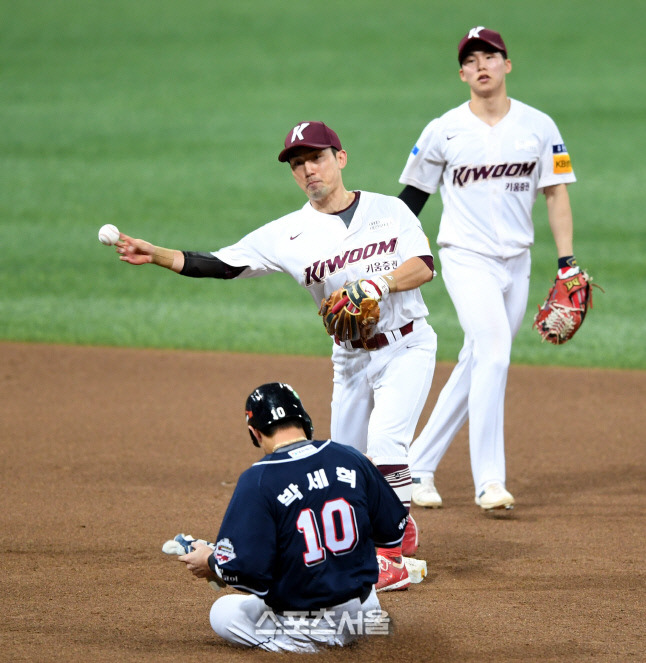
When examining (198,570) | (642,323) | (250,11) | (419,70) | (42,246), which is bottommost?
(198,570)

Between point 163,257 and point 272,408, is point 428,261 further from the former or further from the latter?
point 272,408

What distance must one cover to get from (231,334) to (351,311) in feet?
18.4

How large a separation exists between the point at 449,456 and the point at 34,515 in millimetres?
2630

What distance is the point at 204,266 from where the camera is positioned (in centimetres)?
467

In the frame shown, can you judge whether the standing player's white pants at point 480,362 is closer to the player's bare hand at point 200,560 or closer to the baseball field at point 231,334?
the baseball field at point 231,334

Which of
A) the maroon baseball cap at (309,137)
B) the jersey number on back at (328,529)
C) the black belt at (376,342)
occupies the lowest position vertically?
the jersey number on back at (328,529)

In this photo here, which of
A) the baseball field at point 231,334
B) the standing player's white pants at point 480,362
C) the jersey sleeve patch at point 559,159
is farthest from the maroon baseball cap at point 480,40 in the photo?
the baseball field at point 231,334

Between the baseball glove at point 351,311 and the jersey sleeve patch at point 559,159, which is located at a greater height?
the jersey sleeve patch at point 559,159

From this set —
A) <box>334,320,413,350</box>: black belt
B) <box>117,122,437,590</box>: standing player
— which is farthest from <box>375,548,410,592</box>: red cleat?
<box>334,320,413,350</box>: black belt

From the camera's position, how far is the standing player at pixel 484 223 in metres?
5.58

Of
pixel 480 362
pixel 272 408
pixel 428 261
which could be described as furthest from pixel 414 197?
pixel 272 408

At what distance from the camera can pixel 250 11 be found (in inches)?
1009

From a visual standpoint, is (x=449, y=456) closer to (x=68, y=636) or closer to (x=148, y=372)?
(x=148, y=372)

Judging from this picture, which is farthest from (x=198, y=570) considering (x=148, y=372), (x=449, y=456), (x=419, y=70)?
(x=419, y=70)
